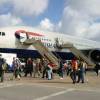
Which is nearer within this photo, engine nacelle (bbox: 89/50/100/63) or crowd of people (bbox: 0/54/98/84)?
crowd of people (bbox: 0/54/98/84)

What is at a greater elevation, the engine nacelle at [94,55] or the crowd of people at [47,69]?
Result: the engine nacelle at [94,55]

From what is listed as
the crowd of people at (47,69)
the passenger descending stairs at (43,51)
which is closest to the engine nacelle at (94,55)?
the passenger descending stairs at (43,51)

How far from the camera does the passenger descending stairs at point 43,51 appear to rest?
40.4 m

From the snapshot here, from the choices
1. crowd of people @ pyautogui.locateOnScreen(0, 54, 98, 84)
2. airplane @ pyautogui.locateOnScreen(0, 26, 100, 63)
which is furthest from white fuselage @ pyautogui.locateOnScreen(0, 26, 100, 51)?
crowd of people @ pyautogui.locateOnScreen(0, 54, 98, 84)

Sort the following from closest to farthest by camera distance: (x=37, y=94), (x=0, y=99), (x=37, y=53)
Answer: (x=0, y=99), (x=37, y=94), (x=37, y=53)

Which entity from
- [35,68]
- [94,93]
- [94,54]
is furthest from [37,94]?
[94,54]

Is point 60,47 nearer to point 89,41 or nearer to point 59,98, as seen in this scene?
point 89,41

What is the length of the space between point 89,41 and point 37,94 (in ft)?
141

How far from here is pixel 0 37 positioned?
151ft

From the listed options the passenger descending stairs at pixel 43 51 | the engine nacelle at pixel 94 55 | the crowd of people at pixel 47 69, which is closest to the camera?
the crowd of people at pixel 47 69

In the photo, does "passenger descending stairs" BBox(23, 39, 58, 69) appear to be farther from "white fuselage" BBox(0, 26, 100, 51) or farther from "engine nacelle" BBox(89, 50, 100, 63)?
"engine nacelle" BBox(89, 50, 100, 63)

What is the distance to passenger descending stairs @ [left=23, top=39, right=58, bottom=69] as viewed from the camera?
4037 cm

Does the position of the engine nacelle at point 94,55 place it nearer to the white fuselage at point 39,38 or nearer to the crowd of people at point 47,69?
the white fuselage at point 39,38

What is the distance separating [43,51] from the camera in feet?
142
